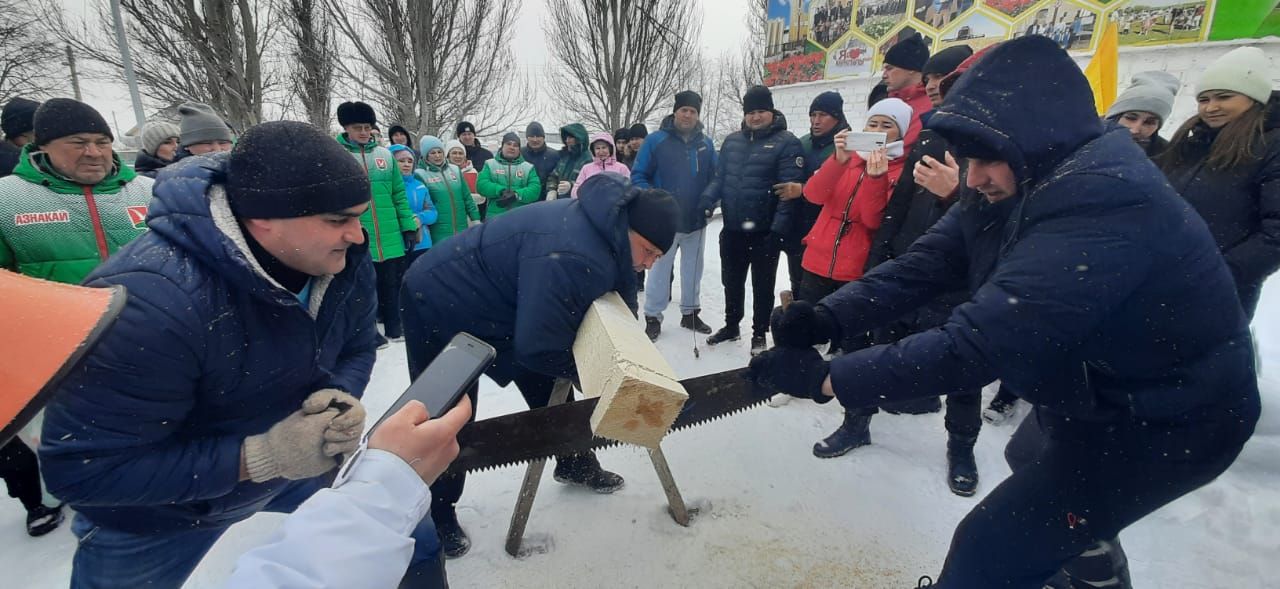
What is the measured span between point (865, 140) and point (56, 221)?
13.7 ft

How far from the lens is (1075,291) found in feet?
4.10

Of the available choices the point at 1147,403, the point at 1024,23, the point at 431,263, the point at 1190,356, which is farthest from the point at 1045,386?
the point at 1024,23

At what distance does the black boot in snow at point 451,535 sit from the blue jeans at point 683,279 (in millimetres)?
2918

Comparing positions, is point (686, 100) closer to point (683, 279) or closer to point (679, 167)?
point (679, 167)

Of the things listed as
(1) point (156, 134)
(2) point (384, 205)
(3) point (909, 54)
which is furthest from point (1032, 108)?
(1) point (156, 134)

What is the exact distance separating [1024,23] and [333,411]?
34.6ft

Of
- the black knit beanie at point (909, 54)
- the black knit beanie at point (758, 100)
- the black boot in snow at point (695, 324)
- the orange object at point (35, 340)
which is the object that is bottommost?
the black boot in snow at point (695, 324)

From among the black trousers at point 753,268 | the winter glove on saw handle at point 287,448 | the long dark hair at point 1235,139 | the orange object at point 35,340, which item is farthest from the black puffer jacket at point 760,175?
the orange object at point 35,340

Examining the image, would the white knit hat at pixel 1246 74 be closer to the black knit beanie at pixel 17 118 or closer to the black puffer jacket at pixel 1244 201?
the black puffer jacket at pixel 1244 201

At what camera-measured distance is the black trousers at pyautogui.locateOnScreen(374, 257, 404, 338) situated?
16.3 ft

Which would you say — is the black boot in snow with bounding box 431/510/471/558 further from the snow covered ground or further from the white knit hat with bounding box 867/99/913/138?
the white knit hat with bounding box 867/99/913/138

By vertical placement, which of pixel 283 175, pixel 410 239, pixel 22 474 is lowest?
pixel 22 474

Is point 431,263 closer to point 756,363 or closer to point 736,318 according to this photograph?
point 756,363

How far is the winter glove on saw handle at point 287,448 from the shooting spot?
143 cm
